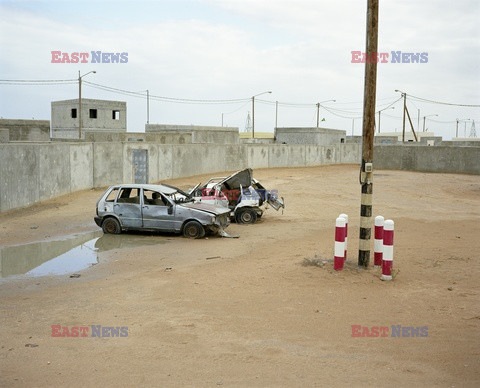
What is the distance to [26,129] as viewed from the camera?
129 ft

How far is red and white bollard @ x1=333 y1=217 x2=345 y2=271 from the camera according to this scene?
9305 mm

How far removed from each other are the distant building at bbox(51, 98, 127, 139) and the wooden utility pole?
48211 mm

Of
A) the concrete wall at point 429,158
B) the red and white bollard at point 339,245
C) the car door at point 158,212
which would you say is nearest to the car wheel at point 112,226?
the car door at point 158,212

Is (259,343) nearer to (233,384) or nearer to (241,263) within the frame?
(233,384)

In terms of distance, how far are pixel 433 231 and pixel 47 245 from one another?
410 inches

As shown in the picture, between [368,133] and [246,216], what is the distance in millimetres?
7244

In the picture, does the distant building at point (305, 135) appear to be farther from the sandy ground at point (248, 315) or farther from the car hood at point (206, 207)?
the sandy ground at point (248, 315)

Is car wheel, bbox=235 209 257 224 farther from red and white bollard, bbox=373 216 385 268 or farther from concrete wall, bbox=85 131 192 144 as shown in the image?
concrete wall, bbox=85 131 192 144

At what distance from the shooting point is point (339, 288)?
8.61m

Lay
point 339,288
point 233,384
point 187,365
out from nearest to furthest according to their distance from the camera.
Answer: point 233,384, point 187,365, point 339,288

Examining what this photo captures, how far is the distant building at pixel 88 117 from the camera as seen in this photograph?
5519 cm

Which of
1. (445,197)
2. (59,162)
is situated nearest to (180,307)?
(59,162)

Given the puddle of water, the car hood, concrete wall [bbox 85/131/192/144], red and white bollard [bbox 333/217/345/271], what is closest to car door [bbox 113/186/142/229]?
Answer: the puddle of water

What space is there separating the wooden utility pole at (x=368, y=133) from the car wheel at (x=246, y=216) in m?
6.90
